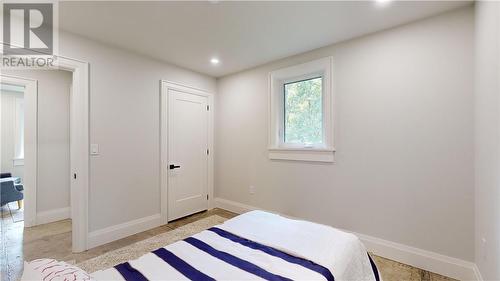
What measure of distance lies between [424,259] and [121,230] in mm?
3408

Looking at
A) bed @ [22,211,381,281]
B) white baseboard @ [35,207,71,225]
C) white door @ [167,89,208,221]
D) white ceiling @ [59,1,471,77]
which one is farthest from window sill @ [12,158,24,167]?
bed @ [22,211,381,281]

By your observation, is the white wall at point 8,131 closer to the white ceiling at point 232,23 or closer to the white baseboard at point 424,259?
the white ceiling at point 232,23

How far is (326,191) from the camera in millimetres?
2793

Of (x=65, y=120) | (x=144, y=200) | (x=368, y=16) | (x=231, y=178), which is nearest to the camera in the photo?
(x=368, y=16)

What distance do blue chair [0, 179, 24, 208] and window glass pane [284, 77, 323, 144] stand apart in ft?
15.1

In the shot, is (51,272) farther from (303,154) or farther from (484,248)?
(484,248)

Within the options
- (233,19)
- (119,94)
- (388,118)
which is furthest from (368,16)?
(119,94)

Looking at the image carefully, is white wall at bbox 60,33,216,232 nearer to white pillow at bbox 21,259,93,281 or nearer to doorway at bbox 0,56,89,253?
doorway at bbox 0,56,89,253

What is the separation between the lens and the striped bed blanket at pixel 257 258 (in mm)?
1115

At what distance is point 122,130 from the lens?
288 cm

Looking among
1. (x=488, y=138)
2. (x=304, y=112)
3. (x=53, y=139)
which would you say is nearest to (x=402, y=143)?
(x=488, y=138)

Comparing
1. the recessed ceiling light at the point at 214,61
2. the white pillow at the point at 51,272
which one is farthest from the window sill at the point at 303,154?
the white pillow at the point at 51,272

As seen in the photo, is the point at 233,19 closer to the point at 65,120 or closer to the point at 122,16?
the point at 122,16

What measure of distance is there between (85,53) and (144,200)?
1.98 metres
